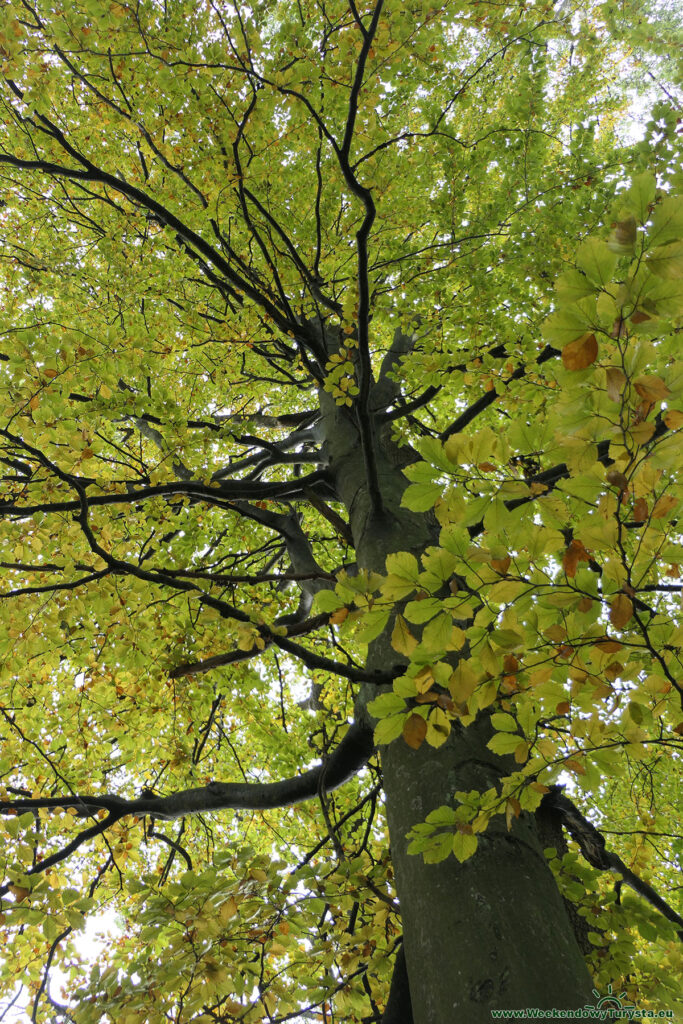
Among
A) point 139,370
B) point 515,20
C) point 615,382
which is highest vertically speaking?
point 515,20

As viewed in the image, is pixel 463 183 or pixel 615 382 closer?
pixel 615 382

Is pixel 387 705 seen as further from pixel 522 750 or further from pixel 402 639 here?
pixel 522 750

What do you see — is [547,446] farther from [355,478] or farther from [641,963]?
[355,478]

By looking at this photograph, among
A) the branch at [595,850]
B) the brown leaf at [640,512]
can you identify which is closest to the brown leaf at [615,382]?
the brown leaf at [640,512]

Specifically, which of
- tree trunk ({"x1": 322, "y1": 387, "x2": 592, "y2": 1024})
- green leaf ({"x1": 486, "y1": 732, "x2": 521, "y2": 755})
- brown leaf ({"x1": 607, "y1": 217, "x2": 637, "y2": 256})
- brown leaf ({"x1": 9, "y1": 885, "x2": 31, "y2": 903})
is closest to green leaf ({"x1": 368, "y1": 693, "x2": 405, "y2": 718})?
green leaf ({"x1": 486, "y1": 732, "x2": 521, "y2": 755})

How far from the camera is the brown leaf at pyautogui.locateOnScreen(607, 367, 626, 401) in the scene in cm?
89

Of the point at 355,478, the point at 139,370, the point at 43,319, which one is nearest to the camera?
the point at 355,478

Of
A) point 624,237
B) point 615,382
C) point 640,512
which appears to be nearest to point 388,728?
point 640,512

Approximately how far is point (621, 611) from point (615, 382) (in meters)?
0.48

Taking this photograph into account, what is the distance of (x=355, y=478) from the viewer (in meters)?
3.61

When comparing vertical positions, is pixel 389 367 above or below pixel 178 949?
above

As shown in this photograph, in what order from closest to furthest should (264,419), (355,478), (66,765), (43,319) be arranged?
1. (355,478)
2. (66,765)
3. (264,419)
4. (43,319)

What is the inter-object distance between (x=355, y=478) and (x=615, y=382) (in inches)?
108

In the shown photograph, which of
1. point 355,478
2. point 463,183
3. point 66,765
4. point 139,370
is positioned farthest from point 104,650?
point 463,183
